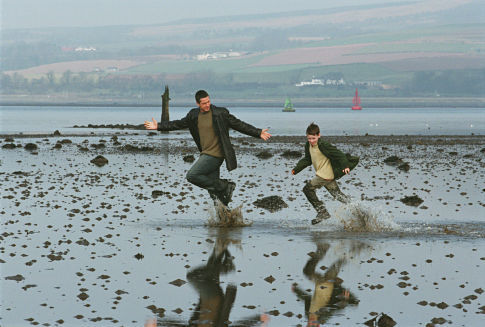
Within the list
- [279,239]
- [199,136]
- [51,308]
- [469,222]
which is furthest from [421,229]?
[51,308]

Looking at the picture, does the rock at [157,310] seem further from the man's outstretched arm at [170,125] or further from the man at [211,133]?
the man's outstretched arm at [170,125]

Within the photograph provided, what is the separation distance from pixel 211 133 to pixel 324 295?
719 cm

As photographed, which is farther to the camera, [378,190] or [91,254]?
[378,190]

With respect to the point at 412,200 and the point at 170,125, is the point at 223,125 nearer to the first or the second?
the point at 170,125

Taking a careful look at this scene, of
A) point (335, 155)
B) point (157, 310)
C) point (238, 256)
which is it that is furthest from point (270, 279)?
point (335, 155)

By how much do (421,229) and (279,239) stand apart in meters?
3.51

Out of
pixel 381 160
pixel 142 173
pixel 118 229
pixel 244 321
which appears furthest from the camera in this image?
pixel 381 160

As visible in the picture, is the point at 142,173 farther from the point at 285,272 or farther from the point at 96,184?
the point at 285,272

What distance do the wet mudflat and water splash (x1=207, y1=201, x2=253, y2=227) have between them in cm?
12

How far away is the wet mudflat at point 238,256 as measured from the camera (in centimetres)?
1038

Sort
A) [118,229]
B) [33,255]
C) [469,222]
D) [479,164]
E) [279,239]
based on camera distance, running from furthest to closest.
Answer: [479,164] < [469,222] < [118,229] < [279,239] < [33,255]

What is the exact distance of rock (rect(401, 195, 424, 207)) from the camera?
22594mm

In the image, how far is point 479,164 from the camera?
37.7 metres

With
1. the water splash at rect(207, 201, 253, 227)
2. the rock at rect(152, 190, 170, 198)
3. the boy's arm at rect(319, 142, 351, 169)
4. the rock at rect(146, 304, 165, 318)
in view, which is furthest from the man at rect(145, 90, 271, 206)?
the rock at rect(146, 304, 165, 318)
